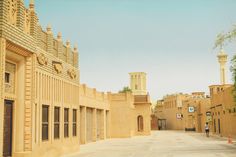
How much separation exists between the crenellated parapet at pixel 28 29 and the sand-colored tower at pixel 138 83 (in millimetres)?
82407

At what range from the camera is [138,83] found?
10594 centimetres

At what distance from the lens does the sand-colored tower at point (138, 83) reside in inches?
4154

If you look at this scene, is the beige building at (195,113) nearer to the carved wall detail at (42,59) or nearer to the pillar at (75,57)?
the pillar at (75,57)

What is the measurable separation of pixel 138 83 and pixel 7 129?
90.7 metres

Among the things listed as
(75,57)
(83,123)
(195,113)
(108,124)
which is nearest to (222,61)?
(195,113)

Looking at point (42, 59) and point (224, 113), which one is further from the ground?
point (42, 59)

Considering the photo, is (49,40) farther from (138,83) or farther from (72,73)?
(138,83)

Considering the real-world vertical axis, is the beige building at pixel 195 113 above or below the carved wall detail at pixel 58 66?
below

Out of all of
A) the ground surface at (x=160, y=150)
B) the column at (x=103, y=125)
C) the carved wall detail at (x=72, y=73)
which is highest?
the carved wall detail at (x=72, y=73)

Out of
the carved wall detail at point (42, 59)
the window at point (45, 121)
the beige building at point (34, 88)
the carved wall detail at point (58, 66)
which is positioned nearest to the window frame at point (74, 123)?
the beige building at point (34, 88)

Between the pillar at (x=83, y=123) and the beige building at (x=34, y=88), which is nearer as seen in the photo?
the beige building at (x=34, y=88)

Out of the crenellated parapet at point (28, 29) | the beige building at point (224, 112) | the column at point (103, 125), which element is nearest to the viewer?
the crenellated parapet at point (28, 29)

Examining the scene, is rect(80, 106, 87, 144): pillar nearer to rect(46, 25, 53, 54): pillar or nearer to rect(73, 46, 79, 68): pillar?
rect(73, 46, 79, 68): pillar

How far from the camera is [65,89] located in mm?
22859
